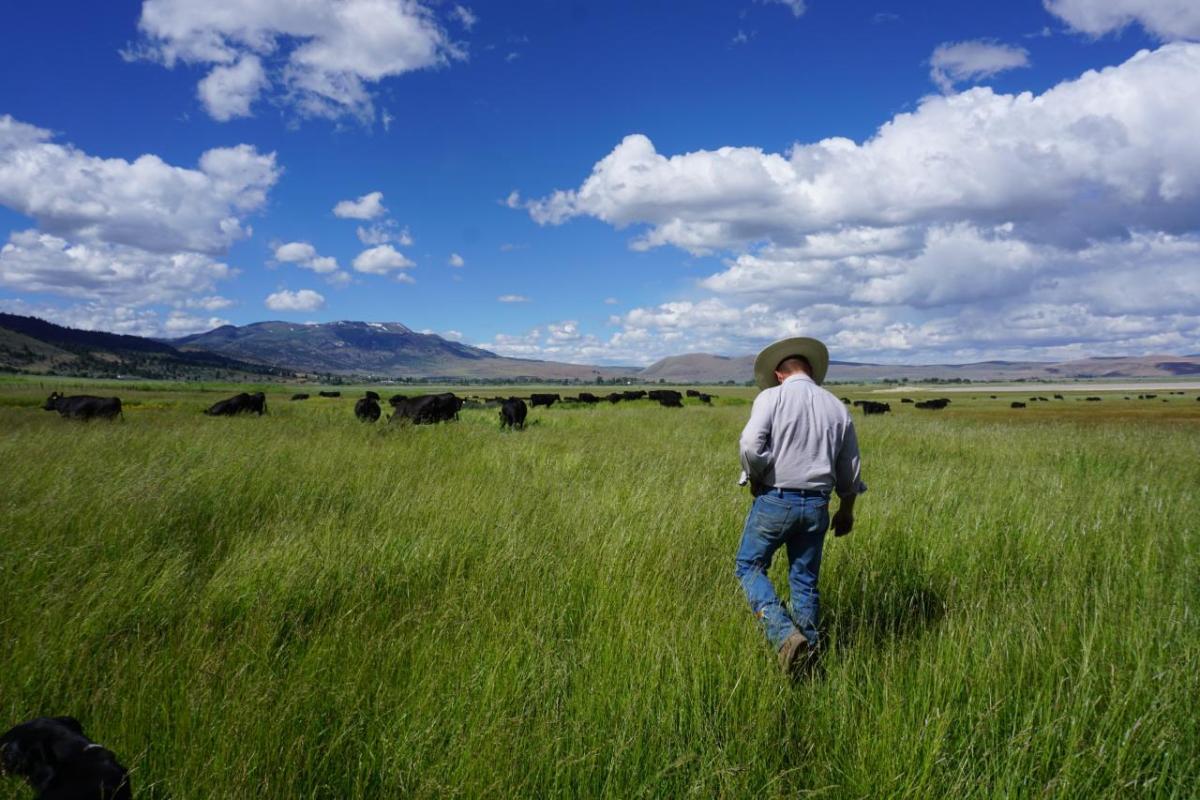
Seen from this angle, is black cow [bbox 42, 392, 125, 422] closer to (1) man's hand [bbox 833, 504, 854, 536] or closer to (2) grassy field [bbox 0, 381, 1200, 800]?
(2) grassy field [bbox 0, 381, 1200, 800]

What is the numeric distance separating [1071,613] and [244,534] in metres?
6.32

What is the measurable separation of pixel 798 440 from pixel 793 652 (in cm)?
117

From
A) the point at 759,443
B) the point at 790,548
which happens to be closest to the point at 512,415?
the point at 790,548

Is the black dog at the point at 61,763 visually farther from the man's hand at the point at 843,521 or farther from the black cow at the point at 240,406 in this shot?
the black cow at the point at 240,406

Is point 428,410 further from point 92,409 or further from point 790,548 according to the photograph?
point 790,548

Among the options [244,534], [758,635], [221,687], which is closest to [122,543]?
[244,534]

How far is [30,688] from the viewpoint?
2.72 meters

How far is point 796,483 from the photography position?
3.44 metres

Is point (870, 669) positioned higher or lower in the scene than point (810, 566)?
lower

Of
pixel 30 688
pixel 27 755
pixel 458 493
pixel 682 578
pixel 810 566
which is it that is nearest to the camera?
pixel 27 755

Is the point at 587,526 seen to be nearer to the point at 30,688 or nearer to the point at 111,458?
the point at 30,688

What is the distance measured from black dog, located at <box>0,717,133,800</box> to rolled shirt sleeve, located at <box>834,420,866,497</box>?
3.55m

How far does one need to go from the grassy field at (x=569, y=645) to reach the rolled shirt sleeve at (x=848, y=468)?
0.71 m

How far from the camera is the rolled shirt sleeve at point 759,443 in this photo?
11.4 feet
